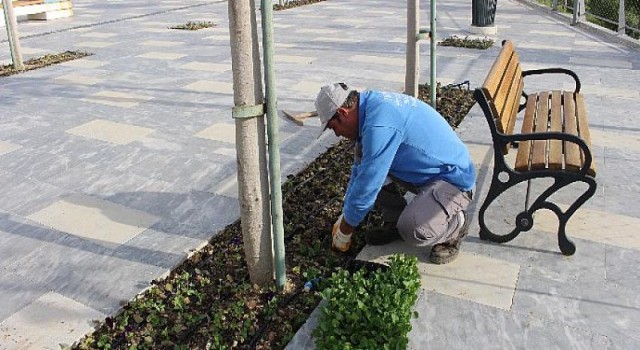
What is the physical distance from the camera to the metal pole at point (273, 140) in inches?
106

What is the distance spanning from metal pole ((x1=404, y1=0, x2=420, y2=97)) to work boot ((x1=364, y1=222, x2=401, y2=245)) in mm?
2464

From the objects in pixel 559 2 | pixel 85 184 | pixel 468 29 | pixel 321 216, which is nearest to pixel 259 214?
pixel 321 216

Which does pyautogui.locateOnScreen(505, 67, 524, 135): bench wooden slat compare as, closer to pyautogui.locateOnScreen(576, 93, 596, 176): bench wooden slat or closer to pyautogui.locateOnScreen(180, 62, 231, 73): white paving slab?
pyautogui.locateOnScreen(576, 93, 596, 176): bench wooden slat

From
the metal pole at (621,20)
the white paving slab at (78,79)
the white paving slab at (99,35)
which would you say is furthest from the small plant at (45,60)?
the metal pole at (621,20)

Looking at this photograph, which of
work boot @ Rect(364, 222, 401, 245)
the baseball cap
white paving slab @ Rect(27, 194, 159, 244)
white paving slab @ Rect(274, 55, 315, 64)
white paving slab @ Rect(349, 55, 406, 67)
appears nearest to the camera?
the baseball cap

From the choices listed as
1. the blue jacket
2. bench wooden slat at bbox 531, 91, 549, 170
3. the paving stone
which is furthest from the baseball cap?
the paving stone

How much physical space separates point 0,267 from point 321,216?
81.3 inches

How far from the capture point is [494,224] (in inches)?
154

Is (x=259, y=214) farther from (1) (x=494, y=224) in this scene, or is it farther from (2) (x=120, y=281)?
(1) (x=494, y=224)

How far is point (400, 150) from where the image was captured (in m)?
3.23

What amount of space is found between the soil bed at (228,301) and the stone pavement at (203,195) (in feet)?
0.40

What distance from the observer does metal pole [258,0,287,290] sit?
106 inches

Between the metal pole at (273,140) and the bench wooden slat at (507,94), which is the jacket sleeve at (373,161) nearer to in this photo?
the metal pole at (273,140)

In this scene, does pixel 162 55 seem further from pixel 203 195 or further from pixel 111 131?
pixel 203 195
